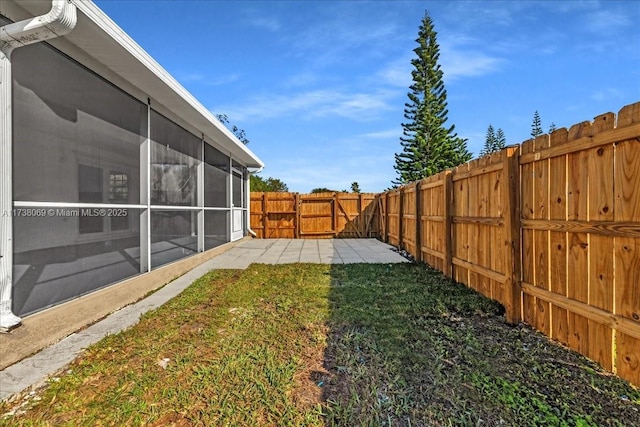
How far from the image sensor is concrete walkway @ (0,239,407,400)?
2174mm

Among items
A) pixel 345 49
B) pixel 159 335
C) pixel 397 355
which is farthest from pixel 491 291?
pixel 345 49

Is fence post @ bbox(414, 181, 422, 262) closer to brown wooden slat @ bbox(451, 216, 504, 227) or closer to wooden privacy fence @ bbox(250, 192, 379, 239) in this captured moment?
brown wooden slat @ bbox(451, 216, 504, 227)

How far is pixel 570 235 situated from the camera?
2.43 m

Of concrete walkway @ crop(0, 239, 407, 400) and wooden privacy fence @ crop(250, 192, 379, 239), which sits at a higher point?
wooden privacy fence @ crop(250, 192, 379, 239)

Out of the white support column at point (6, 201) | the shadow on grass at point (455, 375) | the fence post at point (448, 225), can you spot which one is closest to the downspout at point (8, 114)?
the white support column at point (6, 201)

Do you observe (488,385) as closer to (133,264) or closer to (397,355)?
(397,355)

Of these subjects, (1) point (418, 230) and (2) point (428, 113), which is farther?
(2) point (428, 113)

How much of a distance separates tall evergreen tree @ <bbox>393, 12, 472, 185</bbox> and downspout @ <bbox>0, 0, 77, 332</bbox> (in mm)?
18967

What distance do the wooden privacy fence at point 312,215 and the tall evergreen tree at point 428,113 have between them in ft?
28.8

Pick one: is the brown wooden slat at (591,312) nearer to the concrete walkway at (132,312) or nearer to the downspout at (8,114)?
the concrete walkway at (132,312)

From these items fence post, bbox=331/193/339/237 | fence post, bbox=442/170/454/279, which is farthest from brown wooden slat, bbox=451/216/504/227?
fence post, bbox=331/193/339/237

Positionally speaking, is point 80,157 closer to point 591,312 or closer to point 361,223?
point 591,312

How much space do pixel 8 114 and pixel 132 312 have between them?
2.12m

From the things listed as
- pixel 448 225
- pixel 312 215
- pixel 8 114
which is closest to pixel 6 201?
pixel 8 114
